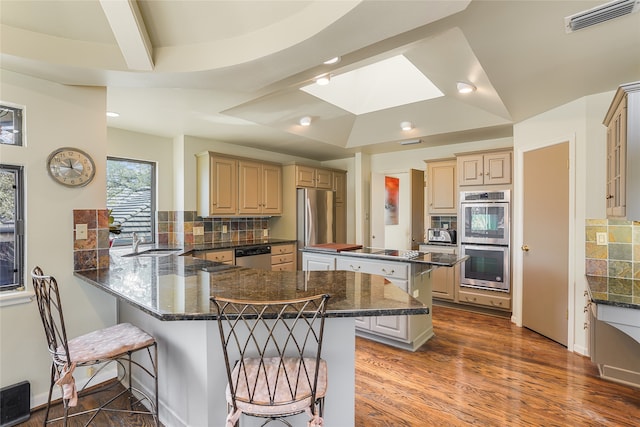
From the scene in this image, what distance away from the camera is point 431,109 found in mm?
4062

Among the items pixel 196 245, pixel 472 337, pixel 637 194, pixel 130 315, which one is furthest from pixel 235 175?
pixel 637 194

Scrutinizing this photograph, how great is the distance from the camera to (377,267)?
3088mm

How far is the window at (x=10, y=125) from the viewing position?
2.08m

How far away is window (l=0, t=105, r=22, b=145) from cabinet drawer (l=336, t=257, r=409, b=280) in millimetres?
2814

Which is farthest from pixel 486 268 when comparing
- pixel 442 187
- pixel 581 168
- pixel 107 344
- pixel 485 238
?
pixel 107 344

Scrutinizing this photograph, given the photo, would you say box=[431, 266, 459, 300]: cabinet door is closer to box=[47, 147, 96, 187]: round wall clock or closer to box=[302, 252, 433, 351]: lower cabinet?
box=[302, 252, 433, 351]: lower cabinet

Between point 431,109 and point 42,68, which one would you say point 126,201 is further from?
point 431,109

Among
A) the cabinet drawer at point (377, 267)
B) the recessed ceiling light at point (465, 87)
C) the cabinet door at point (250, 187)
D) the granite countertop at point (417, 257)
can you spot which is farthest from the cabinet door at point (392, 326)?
the cabinet door at point (250, 187)

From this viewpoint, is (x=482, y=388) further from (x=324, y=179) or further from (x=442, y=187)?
(x=324, y=179)

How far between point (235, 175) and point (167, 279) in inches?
102

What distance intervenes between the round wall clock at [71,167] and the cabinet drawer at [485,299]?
440 centimetres

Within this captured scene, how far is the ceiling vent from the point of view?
5.44 ft

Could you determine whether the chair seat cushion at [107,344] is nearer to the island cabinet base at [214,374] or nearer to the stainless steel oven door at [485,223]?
the island cabinet base at [214,374]

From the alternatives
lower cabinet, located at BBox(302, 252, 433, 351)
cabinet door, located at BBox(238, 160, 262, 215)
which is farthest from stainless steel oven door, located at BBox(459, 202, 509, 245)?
cabinet door, located at BBox(238, 160, 262, 215)
